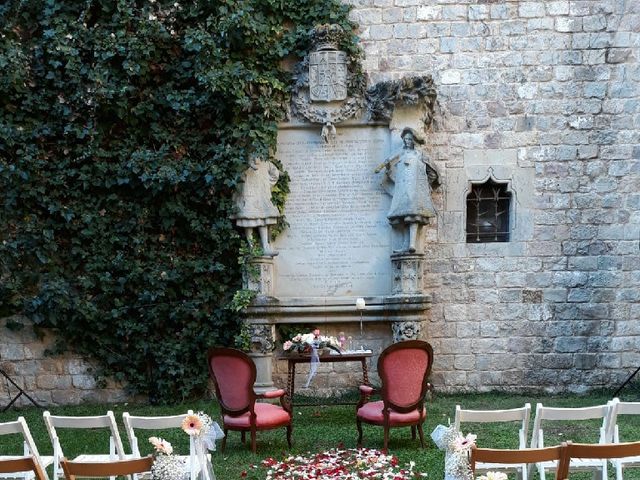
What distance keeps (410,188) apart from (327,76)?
1519mm

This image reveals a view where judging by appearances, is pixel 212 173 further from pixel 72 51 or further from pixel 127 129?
pixel 72 51

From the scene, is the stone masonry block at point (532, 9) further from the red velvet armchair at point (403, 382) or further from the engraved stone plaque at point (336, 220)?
the red velvet armchair at point (403, 382)

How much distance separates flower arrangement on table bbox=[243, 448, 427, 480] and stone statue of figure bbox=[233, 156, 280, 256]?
2.68 m

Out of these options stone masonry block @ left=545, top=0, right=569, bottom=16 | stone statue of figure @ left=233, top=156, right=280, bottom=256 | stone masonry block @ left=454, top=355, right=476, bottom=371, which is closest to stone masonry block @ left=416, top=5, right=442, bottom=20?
stone masonry block @ left=545, top=0, right=569, bottom=16

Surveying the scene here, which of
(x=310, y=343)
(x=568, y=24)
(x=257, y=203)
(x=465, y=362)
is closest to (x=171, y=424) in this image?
(x=310, y=343)

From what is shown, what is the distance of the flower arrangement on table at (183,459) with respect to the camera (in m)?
3.07

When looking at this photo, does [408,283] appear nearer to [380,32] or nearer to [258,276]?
[258,276]

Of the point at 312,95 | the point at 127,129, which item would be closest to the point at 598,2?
the point at 312,95

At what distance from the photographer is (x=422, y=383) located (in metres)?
5.12

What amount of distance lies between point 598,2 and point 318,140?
3.39m

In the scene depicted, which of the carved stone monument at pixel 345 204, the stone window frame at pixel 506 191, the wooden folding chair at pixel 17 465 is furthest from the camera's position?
the stone window frame at pixel 506 191

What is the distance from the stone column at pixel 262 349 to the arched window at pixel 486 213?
2454 millimetres

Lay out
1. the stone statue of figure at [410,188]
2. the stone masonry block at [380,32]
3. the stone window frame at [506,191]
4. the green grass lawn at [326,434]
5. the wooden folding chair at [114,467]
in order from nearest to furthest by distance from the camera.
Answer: the wooden folding chair at [114,467], the green grass lawn at [326,434], the stone statue of figure at [410,188], the stone window frame at [506,191], the stone masonry block at [380,32]

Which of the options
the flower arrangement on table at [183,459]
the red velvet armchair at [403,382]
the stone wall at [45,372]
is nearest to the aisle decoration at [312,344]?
the red velvet armchair at [403,382]
